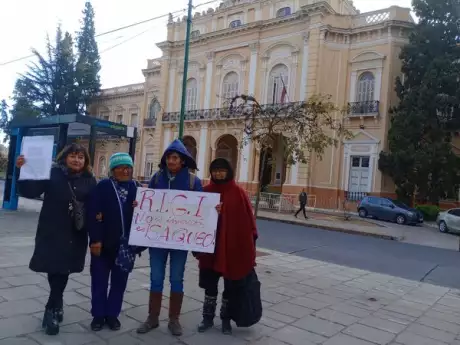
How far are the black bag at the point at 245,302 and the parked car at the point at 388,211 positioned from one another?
59.7ft

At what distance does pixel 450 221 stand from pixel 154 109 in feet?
81.7

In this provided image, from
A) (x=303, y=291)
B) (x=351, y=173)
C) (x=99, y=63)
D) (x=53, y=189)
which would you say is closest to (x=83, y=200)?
(x=53, y=189)

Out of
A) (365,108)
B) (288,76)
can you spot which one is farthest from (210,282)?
(288,76)

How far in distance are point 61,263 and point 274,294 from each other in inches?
122

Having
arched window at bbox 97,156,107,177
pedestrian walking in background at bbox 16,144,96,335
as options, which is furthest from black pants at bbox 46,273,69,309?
arched window at bbox 97,156,107,177

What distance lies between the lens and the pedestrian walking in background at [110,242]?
3768 mm

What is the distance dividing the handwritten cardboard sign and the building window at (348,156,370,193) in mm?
21137

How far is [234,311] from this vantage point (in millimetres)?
3990

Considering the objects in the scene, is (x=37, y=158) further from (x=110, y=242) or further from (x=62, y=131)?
(x=62, y=131)

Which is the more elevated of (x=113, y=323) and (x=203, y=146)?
(x=203, y=146)

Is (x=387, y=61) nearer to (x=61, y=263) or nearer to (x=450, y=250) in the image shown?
(x=450, y=250)

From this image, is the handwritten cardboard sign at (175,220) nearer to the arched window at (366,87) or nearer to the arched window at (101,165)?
the arched window at (366,87)

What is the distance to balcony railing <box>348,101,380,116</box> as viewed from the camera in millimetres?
23453

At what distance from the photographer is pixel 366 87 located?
24.4 metres
